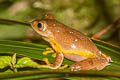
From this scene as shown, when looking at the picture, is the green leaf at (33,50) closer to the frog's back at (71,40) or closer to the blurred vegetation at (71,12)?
the frog's back at (71,40)

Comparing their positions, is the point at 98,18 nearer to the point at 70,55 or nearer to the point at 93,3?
the point at 93,3

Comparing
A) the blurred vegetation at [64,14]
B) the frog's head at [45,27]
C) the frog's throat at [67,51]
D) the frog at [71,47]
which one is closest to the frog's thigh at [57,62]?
the frog at [71,47]

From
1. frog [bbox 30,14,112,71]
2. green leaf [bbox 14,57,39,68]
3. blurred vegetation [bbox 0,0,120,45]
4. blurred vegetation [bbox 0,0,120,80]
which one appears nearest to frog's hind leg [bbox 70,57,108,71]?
frog [bbox 30,14,112,71]

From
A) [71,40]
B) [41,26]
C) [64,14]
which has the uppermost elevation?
[64,14]

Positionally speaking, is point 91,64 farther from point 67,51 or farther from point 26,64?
point 26,64

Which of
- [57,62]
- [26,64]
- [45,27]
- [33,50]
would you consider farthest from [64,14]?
[26,64]

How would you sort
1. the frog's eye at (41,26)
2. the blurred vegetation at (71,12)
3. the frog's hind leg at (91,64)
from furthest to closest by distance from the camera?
the blurred vegetation at (71,12)
the frog's eye at (41,26)
the frog's hind leg at (91,64)
